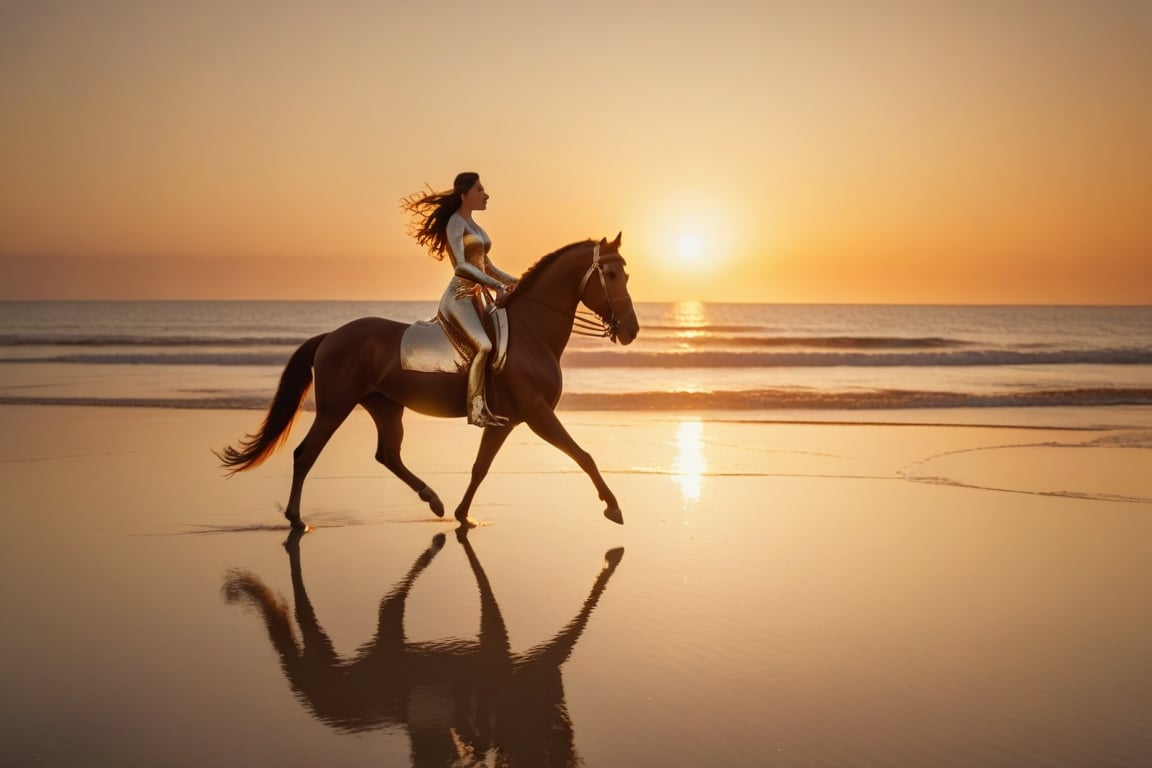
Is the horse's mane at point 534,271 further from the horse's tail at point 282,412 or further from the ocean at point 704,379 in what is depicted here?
the ocean at point 704,379

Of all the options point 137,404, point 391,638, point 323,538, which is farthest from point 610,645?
point 137,404

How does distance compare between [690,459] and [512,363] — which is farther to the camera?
[690,459]

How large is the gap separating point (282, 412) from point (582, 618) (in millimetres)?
3578

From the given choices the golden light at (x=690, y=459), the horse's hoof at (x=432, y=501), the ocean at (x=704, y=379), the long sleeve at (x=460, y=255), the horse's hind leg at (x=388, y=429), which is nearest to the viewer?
the long sleeve at (x=460, y=255)

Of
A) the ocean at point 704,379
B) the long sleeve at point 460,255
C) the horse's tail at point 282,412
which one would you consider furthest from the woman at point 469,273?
the ocean at point 704,379

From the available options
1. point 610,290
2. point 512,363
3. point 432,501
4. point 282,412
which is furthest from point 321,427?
point 610,290

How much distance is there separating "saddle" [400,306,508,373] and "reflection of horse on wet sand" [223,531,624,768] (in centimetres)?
227

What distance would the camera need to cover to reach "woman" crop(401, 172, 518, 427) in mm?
6516

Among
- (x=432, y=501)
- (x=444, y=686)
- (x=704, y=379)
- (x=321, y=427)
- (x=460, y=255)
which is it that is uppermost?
(x=704, y=379)

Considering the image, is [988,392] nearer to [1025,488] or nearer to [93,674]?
[1025,488]

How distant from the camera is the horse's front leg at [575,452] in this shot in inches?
247

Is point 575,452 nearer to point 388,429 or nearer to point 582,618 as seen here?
point 388,429

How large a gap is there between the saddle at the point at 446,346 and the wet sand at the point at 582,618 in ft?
3.86

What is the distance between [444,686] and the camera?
3.59 metres
